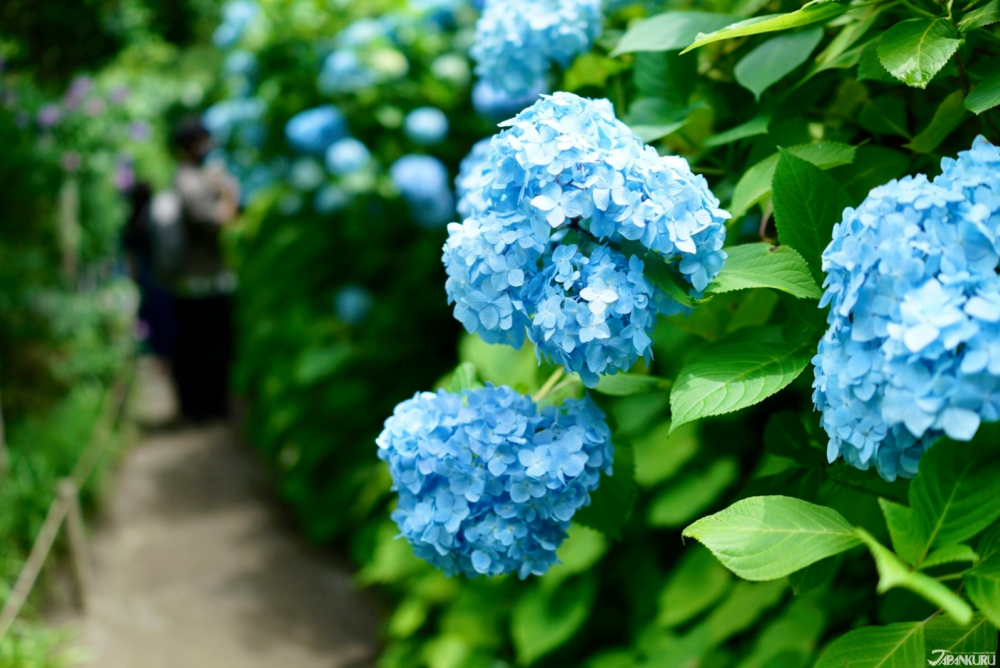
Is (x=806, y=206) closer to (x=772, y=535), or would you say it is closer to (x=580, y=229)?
Answer: (x=580, y=229)

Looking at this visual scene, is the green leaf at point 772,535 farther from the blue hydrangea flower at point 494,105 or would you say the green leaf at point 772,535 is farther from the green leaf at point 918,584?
the blue hydrangea flower at point 494,105

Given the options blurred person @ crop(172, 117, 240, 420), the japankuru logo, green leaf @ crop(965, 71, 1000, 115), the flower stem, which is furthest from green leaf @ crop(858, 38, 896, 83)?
blurred person @ crop(172, 117, 240, 420)

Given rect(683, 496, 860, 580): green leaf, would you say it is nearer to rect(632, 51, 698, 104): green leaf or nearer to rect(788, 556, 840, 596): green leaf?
rect(788, 556, 840, 596): green leaf

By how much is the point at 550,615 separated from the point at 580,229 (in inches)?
54.6

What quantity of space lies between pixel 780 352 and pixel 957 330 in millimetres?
259

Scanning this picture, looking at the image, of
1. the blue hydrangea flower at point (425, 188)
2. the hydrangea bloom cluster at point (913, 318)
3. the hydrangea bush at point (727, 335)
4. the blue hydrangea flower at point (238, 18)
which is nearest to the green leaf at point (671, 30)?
the hydrangea bush at point (727, 335)

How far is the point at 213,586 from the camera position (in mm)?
3549

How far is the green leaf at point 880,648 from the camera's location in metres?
0.77

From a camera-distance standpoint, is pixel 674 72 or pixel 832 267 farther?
pixel 674 72

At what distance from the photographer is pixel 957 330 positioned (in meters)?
0.62

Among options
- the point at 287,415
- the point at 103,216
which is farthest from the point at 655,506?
the point at 103,216

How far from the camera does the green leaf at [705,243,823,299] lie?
2.84ft

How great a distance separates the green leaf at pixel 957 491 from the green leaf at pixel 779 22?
0.43m

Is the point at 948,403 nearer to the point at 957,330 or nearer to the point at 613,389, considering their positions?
the point at 957,330
